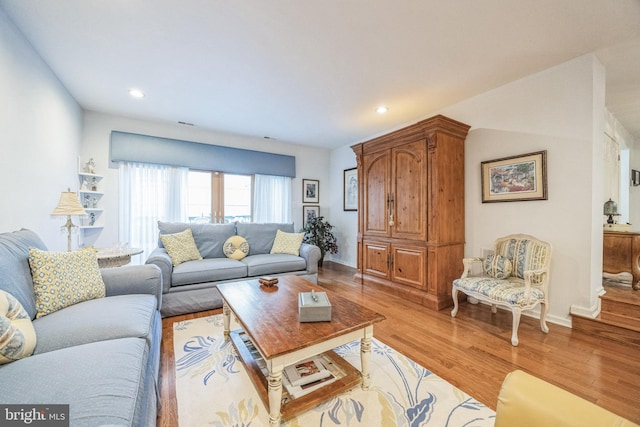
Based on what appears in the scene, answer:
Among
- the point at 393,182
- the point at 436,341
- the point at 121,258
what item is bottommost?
the point at 436,341

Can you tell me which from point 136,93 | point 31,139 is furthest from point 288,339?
point 136,93

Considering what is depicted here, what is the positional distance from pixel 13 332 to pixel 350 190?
4.56 metres

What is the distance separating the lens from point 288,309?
66.8 inches

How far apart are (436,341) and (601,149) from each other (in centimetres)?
241

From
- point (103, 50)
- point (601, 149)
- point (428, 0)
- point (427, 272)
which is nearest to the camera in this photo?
point (428, 0)

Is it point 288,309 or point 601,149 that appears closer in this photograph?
point 288,309

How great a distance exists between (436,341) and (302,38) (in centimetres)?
278

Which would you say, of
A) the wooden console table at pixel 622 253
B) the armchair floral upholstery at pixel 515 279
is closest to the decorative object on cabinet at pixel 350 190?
the armchair floral upholstery at pixel 515 279

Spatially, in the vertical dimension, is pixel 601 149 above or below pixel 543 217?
above

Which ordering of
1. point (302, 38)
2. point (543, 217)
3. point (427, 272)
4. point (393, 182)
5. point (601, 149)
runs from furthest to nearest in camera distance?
point (393, 182) → point (427, 272) → point (543, 217) → point (601, 149) → point (302, 38)

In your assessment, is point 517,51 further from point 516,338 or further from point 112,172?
point 112,172

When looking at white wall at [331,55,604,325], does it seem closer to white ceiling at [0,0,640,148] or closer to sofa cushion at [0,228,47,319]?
white ceiling at [0,0,640,148]

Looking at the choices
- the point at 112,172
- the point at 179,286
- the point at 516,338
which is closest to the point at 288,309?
the point at 179,286

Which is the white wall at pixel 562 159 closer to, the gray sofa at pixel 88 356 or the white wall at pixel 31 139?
the gray sofa at pixel 88 356
